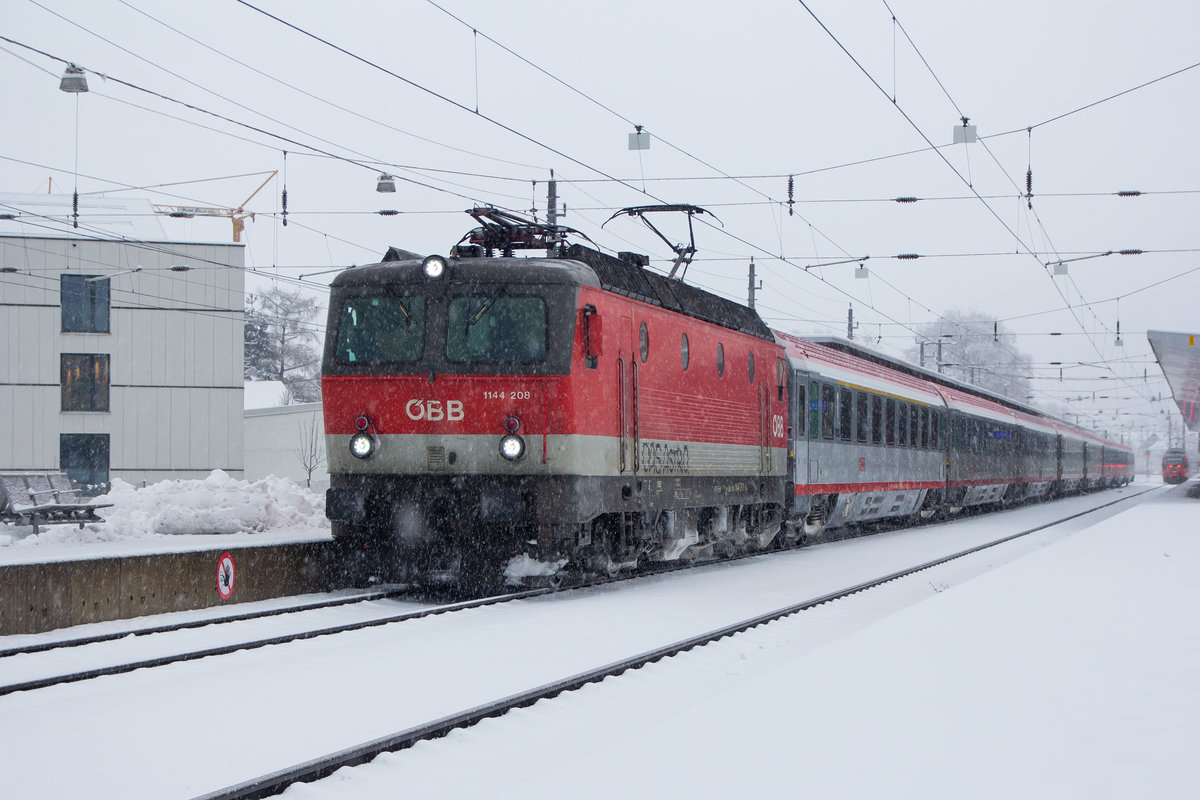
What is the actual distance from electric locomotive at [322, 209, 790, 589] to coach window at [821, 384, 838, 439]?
6.88 meters

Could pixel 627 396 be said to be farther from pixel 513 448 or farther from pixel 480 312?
pixel 480 312

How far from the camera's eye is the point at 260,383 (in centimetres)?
5809

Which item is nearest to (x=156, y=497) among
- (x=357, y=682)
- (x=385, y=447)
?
(x=385, y=447)

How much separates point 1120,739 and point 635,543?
8.16m

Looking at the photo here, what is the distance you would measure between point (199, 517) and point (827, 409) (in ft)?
33.9

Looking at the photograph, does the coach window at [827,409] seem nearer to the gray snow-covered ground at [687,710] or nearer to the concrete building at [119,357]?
the gray snow-covered ground at [687,710]

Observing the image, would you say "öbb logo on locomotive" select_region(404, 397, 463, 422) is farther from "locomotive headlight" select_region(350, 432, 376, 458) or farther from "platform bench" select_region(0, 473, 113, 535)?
"platform bench" select_region(0, 473, 113, 535)

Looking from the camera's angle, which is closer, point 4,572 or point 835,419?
point 4,572

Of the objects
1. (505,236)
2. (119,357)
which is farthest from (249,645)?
(119,357)

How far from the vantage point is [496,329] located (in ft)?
39.9

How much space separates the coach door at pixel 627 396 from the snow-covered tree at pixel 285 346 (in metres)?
60.1

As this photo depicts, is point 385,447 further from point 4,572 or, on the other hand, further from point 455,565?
point 4,572

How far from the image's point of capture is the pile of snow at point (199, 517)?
58.5 feet

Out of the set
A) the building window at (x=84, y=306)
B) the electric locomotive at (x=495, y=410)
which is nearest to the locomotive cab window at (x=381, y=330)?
the electric locomotive at (x=495, y=410)
